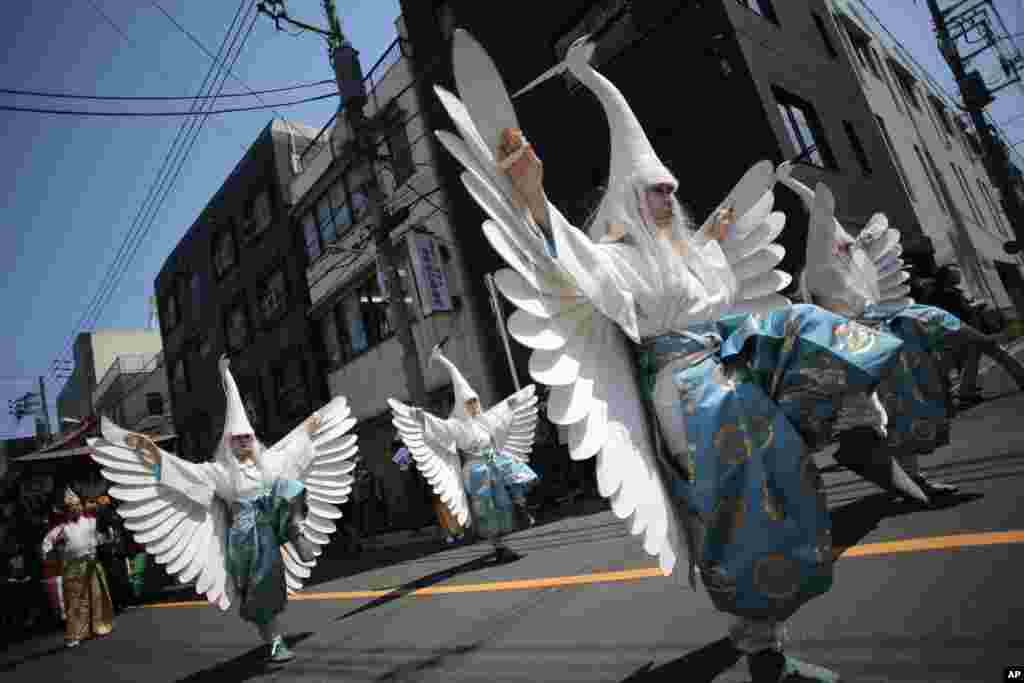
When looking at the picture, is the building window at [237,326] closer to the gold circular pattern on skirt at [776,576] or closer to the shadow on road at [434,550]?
the shadow on road at [434,550]

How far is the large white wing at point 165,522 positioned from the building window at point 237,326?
17.5 m

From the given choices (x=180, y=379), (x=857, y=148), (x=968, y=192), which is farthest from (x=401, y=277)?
(x=968, y=192)

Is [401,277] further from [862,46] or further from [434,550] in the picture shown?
[862,46]

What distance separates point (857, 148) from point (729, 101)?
14.4 feet

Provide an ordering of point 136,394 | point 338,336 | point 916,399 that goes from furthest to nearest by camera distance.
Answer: point 136,394 < point 338,336 < point 916,399

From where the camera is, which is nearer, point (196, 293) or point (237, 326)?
point (237, 326)

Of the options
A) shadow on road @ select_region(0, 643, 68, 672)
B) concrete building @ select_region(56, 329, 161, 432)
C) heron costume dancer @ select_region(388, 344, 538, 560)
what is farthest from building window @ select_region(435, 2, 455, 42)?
concrete building @ select_region(56, 329, 161, 432)

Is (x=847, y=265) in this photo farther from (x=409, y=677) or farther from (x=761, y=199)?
(x=409, y=677)

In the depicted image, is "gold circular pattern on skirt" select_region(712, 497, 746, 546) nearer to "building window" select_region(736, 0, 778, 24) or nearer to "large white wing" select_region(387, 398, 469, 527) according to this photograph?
"large white wing" select_region(387, 398, 469, 527)

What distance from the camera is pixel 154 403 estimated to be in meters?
26.6

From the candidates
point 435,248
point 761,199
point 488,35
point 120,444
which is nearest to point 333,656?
point 120,444

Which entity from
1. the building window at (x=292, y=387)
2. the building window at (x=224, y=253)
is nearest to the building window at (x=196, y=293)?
the building window at (x=224, y=253)

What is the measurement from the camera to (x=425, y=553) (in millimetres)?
8570

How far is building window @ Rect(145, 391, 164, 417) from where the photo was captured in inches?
1042
